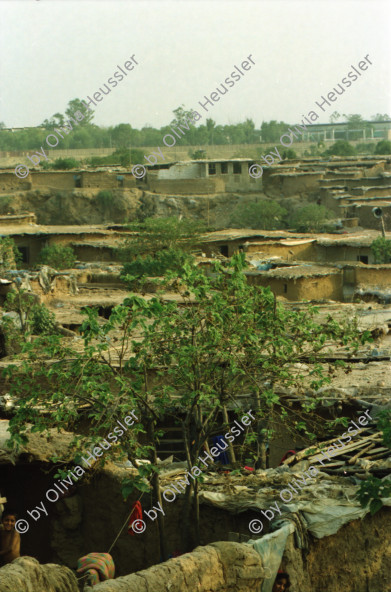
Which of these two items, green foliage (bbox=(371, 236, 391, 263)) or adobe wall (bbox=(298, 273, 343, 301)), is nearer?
adobe wall (bbox=(298, 273, 343, 301))

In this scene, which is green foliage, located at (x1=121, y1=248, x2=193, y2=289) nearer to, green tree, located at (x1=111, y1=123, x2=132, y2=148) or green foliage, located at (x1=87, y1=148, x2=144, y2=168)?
green foliage, located at (x1=87, y1=148, x2=144, y2=168)

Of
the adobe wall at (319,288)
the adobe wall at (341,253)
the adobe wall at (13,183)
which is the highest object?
the adobe wall at (13,183)

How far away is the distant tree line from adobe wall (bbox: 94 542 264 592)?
7518 cm

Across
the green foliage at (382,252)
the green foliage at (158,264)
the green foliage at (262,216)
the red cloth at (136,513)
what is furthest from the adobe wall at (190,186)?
the red cloth at (136,513)

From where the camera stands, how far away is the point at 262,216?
1388 inches

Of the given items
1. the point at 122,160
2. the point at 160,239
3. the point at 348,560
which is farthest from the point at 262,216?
the point at 348,560

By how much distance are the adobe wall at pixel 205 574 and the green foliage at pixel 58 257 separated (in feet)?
60.4

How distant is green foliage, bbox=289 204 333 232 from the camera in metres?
31.6

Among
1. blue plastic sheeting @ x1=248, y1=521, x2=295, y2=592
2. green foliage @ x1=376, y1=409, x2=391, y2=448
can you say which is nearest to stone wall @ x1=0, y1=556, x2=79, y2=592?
blue plastic sheeting @ x1=248, y1=521, x2=295, y2=592

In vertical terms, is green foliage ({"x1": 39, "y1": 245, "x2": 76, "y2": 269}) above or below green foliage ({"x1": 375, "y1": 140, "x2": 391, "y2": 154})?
below

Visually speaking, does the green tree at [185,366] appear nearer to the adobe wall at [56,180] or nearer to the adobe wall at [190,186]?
the adobe wall at [190,186]

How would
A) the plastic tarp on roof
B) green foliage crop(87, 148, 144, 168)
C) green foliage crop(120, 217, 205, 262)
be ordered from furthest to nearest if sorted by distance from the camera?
green foliage crop(87, 148, 144, 168) → green foliage crop(120, 217, 205, 262) → the plastic tarp on roof

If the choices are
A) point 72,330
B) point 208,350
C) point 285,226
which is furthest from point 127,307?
point 285,226

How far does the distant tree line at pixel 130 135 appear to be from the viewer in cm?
8300
